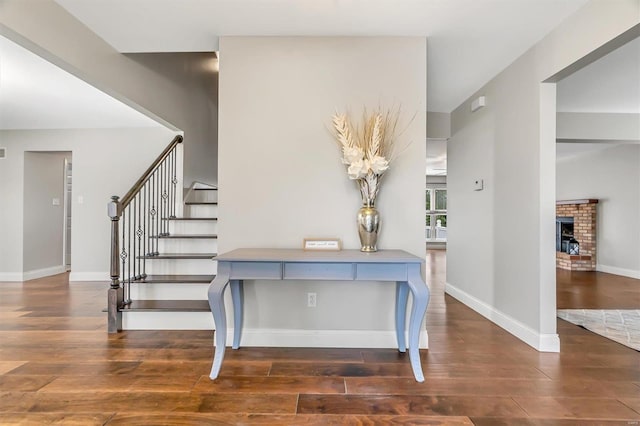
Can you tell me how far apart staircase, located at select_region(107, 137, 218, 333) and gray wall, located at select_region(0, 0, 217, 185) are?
16.8 inches

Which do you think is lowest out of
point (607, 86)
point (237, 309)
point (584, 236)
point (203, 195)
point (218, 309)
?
point (237, 309)

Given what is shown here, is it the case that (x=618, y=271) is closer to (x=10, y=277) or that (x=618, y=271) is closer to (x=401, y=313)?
(x=401, y=313)

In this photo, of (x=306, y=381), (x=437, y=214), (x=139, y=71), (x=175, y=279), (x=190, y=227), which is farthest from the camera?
(x=437, y=214)

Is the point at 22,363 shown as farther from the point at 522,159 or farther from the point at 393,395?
the point at 522,159

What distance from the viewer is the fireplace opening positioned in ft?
23.9

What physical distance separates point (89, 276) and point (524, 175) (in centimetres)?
600

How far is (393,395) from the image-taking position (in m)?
1.97

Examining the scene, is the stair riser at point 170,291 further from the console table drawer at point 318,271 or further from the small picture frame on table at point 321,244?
the console table drawer at point 318,271

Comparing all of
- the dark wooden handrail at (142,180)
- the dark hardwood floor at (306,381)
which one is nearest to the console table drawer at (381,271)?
the dark hardwood floor at (306,381)

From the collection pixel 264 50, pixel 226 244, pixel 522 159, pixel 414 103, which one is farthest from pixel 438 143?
pixel 226 244

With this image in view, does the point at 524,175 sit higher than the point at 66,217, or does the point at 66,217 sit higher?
the point at 524,175

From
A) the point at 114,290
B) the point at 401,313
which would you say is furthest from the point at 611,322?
the point at 114,290

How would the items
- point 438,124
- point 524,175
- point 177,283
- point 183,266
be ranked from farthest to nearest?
point 438,124, point 183,266, point 177,283, point 524,175

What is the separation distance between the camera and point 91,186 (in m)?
5.34
